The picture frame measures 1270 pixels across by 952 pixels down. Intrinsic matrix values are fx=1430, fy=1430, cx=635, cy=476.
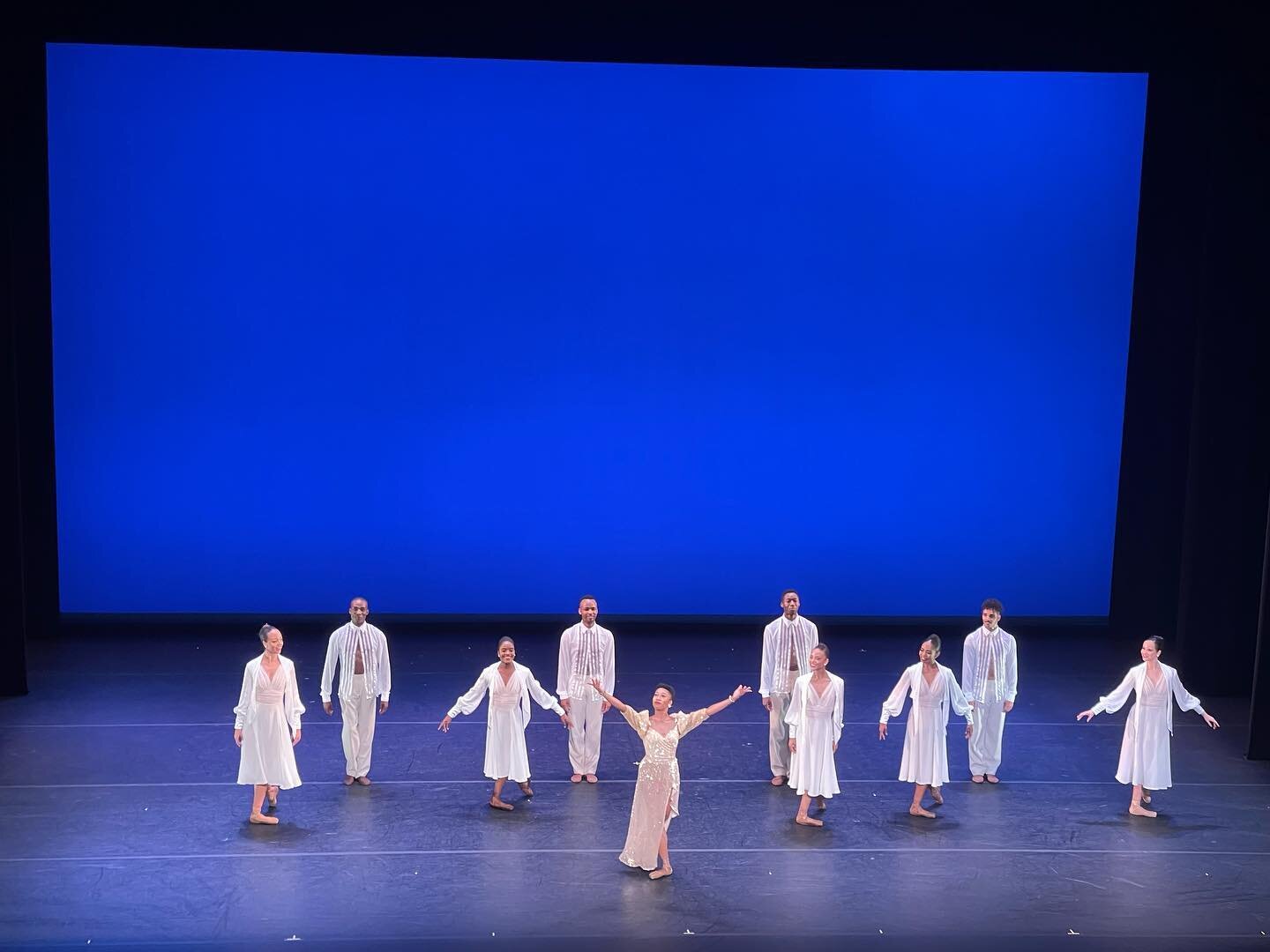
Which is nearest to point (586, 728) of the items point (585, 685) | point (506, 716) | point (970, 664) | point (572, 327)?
point (585, 685)

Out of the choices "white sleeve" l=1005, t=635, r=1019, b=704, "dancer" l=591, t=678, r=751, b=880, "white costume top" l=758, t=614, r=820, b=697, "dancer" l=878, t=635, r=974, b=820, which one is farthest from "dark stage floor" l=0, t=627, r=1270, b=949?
"white costume top" l=758, t=614, r=820, b=697

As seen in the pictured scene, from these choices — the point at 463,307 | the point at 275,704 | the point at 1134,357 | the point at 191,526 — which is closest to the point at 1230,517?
the point at 1134,357

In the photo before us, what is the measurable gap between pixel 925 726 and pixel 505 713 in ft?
8.23

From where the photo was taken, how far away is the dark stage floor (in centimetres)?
703

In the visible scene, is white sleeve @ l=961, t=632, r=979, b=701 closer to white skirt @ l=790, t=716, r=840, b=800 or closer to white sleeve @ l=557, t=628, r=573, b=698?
white skirt @ l=790, t=716, r=840, b=800

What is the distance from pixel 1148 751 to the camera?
856 centimetres

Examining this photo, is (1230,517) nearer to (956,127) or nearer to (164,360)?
(956,127)

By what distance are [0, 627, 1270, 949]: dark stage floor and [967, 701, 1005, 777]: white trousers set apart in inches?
7.4

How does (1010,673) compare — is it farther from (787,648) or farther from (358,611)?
(358,611)

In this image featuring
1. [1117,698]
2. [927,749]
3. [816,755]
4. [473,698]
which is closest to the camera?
[816,755]

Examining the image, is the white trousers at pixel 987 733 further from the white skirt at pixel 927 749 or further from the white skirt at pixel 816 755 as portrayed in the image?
the white skirt at pixel 816 755

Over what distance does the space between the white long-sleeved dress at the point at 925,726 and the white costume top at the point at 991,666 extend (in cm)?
66

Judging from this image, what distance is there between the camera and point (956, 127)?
11883 millimetres

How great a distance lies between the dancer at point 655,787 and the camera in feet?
24.8
